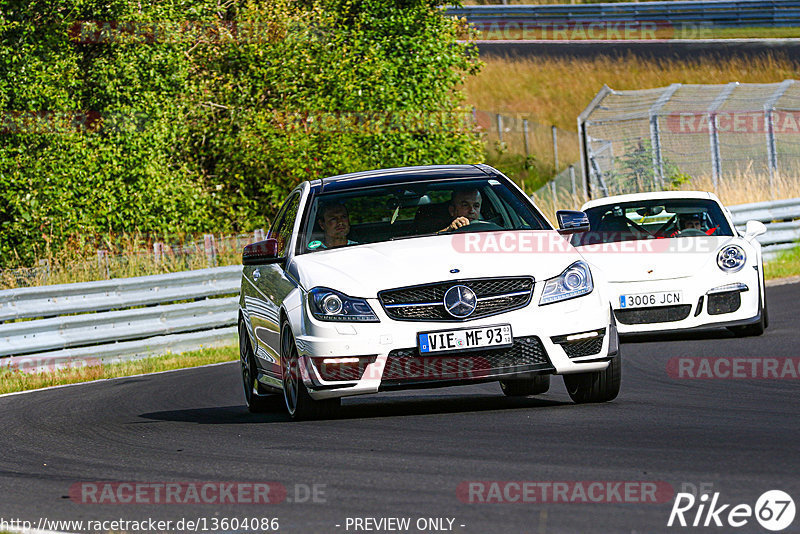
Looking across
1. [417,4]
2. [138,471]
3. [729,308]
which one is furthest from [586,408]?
[417,4]

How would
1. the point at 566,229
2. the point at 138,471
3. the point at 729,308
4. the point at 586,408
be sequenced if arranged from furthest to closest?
the point at 729,308
the point at 566,229
the point at 586,408
the point at 138,471

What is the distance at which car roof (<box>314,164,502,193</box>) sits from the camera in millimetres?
9672

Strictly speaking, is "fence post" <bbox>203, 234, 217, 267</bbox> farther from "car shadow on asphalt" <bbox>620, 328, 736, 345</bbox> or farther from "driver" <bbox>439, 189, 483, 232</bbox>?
"driver" <bbox>439, 189, 483, 232</bbox>

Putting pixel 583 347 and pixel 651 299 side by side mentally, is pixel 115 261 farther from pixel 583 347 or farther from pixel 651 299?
pixel 583 347

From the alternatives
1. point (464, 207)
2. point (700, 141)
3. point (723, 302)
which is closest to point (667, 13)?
point (700, 141)

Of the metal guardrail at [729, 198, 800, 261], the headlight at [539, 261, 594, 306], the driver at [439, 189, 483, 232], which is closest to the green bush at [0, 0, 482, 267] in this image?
the metal guardrail at [729, 198, 800, 261]

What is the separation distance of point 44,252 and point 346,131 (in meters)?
6.62

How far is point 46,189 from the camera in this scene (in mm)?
22688

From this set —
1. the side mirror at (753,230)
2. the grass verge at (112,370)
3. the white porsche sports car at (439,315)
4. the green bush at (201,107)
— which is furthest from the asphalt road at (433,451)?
the green bush at (201,107)

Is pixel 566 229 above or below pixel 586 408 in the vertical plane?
above

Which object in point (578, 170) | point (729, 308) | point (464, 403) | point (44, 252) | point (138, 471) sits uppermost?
point (138, 471)

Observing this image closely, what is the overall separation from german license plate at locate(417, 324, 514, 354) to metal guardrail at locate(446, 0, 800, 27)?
42.9 m

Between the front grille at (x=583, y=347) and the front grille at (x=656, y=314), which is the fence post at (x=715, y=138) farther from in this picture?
the front grille at (x=583, y=347)

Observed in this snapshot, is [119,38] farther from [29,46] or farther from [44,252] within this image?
[44,252]
